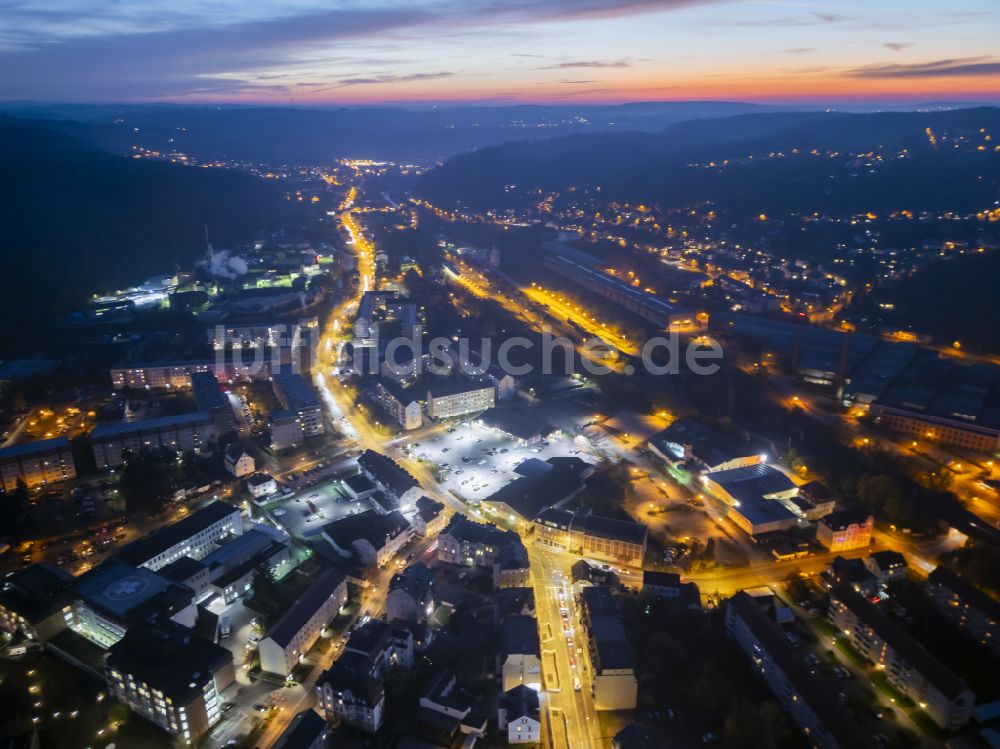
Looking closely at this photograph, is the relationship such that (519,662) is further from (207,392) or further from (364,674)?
(207,392)

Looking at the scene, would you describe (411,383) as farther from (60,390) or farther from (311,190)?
(311,190)

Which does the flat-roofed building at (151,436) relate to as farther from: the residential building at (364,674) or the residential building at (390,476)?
the residential building at (364,674)

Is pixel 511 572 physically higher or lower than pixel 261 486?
higher

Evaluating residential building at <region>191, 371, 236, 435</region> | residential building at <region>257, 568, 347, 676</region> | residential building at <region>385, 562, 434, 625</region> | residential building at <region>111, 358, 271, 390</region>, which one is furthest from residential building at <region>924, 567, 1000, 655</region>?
residential building at <region>111, 358, 271, 390</region>

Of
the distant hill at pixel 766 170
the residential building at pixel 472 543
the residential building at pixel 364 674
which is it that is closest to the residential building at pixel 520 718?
the residential building at pixel 364 674

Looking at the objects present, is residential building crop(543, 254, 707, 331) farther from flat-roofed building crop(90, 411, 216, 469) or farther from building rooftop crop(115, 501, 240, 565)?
building rooftop crop(115, 501, 240, 565)

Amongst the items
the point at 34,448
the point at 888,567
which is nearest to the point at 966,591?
the point at 888,567
